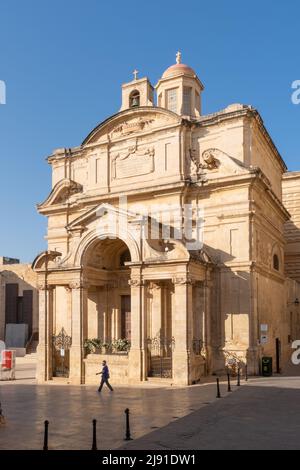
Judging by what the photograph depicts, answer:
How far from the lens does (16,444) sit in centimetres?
1205

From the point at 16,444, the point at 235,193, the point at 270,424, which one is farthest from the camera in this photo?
the point at 235,193

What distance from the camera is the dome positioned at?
105ft

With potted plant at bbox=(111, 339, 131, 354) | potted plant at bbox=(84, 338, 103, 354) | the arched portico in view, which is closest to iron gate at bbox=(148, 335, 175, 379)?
the arched portico

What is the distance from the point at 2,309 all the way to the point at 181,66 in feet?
88.0

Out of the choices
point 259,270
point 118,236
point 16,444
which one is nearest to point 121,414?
point 16,444

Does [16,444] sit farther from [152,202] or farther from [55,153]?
[55,153]

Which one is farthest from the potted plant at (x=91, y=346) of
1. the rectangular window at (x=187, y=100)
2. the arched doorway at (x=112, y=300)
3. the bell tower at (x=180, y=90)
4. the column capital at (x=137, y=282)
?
the rectangular window at (x=187, y=100)

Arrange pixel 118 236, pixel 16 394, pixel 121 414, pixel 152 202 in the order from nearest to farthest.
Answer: pixel 121 414, pixel 16 394, pixel 118 236, pixel 152 202

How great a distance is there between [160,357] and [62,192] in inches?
550

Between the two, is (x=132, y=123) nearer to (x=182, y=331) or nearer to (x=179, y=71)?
(x=179, y=71)

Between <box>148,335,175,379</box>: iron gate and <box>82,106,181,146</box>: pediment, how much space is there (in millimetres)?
12256

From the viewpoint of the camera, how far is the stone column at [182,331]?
21.8m

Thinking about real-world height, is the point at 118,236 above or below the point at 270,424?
above

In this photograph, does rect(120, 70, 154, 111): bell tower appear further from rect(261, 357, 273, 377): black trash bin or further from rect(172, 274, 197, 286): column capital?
rect(261, 357, 273, 377): black trash bin
